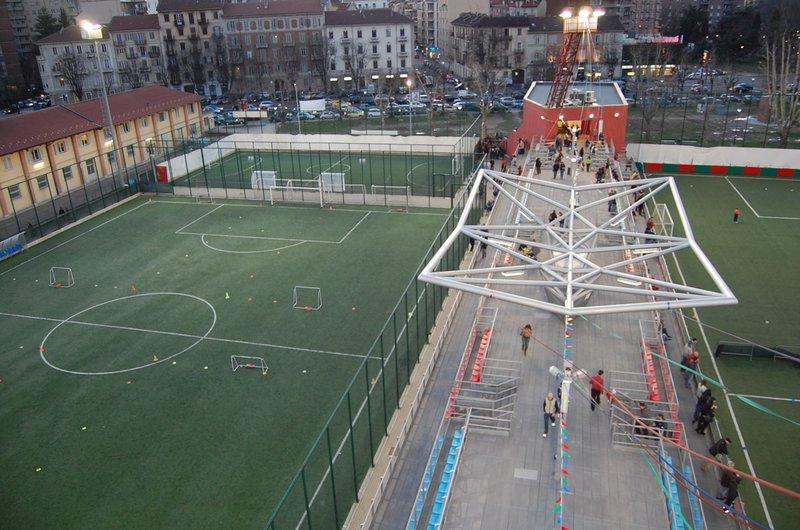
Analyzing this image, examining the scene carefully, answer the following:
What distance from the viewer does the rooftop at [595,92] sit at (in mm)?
46844

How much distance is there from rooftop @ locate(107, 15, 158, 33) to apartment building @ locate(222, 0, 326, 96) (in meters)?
9.22

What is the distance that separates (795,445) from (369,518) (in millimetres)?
11695

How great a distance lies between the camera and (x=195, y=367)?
70.3 ft

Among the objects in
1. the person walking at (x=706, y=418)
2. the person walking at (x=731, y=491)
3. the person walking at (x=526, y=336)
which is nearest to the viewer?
the person walking at (x=731, y=491)

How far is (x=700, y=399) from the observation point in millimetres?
16891

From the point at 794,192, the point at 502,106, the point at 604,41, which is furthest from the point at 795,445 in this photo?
the point at 604,41

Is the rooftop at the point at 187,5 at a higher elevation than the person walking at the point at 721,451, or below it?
higher

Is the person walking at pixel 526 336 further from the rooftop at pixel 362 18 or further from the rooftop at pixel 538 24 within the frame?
the rooftop at pixel 538 24

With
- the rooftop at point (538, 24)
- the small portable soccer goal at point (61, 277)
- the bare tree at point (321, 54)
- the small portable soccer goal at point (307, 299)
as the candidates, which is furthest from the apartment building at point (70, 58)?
the small portable soccer goal at point (307, 299)

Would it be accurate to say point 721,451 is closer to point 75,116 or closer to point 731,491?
point 731,491

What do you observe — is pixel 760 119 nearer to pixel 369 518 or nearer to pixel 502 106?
pixel 502 106

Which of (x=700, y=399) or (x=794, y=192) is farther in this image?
(x=794, y=192)

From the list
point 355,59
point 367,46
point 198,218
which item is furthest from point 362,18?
point 198,218

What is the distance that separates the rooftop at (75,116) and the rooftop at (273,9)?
28.2 metres
